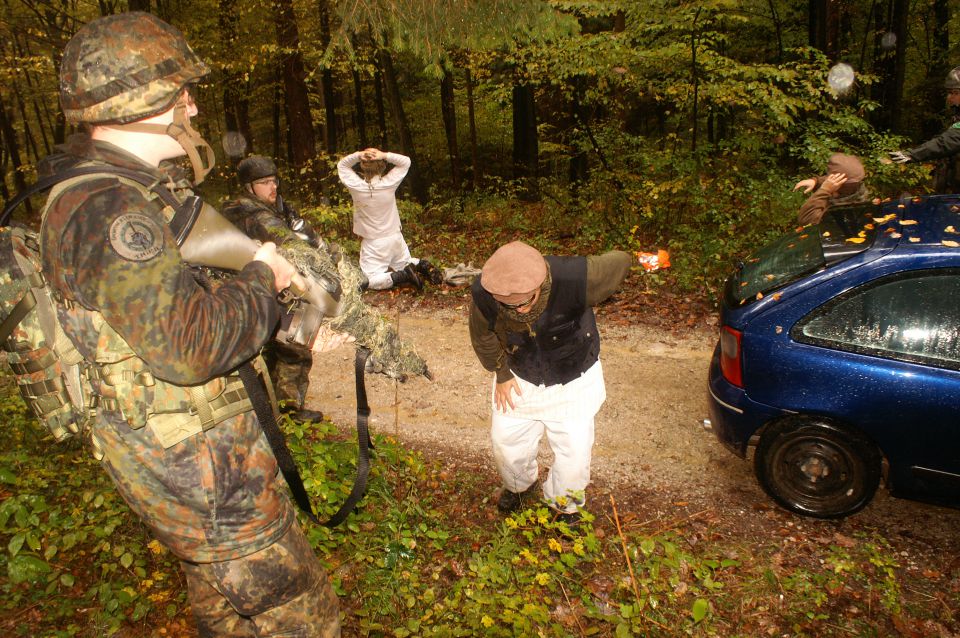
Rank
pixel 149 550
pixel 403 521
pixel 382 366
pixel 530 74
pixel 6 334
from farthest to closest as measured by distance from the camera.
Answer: pixel 530 74 < pixel 403 521 < pixel 149 550 < pixel 382 366 < pixel 6 334

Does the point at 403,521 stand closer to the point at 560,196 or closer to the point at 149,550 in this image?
the point at 149,550

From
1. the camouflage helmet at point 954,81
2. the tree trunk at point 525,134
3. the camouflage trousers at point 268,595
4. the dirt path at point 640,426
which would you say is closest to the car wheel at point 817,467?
the dirt path at point 640,426

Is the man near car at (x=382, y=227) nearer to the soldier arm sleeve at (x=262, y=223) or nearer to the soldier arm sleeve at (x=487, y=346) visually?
the soldier arm sleeve at (x=262, y=223)

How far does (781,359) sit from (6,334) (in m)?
4.06

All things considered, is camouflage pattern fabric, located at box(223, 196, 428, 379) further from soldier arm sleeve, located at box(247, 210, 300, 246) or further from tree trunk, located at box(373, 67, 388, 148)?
tree trunk, located at box(373, 67, 388, 148)

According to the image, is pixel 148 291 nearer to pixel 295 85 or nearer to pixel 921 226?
pixel 921 226

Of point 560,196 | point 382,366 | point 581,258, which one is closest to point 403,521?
point 382,366

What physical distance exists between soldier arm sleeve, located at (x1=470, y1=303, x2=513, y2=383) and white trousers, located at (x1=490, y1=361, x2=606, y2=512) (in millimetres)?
127

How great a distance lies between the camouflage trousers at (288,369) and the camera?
5016 millimetres

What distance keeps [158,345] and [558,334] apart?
2134 millimetres

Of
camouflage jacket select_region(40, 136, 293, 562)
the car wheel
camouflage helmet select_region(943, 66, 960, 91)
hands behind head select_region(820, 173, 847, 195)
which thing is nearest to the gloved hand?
camouflage helmet select_region(943, 66, 960, 91)

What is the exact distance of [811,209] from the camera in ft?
17.9

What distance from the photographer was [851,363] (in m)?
3.46

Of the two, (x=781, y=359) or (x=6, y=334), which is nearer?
(x=6, y=334)
